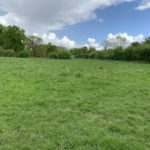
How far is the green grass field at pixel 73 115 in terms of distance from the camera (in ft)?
17.0

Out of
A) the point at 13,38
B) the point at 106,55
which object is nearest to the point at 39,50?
the point at 13,38

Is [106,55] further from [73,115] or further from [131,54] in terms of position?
[73,115]

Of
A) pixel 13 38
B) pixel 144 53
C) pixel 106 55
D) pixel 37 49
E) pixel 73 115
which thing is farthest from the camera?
pixel 37 49

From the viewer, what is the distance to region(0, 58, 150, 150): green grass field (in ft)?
17.0

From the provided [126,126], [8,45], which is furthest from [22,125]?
[8,45]

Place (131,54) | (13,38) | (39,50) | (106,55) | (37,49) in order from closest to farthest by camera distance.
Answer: (131,54), (106,55), (13,38), (39,50), (37,49)

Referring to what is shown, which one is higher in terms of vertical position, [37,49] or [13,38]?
[13,38]

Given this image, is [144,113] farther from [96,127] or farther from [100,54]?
[100,54]

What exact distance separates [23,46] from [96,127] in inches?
2234

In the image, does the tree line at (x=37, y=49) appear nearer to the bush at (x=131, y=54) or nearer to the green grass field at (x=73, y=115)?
the bush at (x=131, y=54)

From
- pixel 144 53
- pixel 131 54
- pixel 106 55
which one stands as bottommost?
pixel 106 55

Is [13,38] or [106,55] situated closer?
[106,55]

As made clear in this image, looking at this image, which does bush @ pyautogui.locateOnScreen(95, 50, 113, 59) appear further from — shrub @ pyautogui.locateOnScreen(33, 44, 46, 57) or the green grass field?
the green grass field

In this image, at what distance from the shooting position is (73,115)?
6.88 meters
